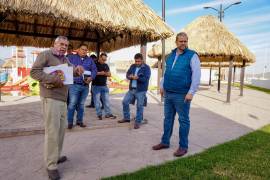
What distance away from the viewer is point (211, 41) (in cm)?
1302

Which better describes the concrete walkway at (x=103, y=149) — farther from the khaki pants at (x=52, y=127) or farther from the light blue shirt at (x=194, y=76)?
the light blue shirt at (x=194, y=76)

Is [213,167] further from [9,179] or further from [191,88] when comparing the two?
[9,179]

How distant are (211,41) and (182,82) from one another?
920 centimetres

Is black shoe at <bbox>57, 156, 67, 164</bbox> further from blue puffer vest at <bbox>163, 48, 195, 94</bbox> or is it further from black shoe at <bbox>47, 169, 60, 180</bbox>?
blue puffer vest at <bbox>163, 48, 195, 94</bbox>

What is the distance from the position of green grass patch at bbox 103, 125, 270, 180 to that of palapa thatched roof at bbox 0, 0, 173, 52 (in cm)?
362

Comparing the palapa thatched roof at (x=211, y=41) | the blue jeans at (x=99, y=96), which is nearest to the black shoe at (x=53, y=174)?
the blue jeans at (x=99, y=96)

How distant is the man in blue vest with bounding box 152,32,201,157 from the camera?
4496 mm

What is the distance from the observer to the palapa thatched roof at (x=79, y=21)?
5.79 m

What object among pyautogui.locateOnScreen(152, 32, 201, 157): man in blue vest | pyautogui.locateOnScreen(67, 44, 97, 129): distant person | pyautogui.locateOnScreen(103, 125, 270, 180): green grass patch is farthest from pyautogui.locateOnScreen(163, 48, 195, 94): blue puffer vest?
pyautogui.locateOnScreen(67, 44, 97, 129): distant person

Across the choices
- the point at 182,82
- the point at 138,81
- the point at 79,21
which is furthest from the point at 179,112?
the point at 79,21

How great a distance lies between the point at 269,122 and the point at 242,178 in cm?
543

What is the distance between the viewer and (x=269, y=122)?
8500 mm

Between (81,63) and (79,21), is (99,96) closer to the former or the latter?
(81,63)

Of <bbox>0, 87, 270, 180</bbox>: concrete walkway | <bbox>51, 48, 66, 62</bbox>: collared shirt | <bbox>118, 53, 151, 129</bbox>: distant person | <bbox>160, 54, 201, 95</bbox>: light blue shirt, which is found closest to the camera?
<bbox>51, 48, 66, 62</bbox>: collared shirt
